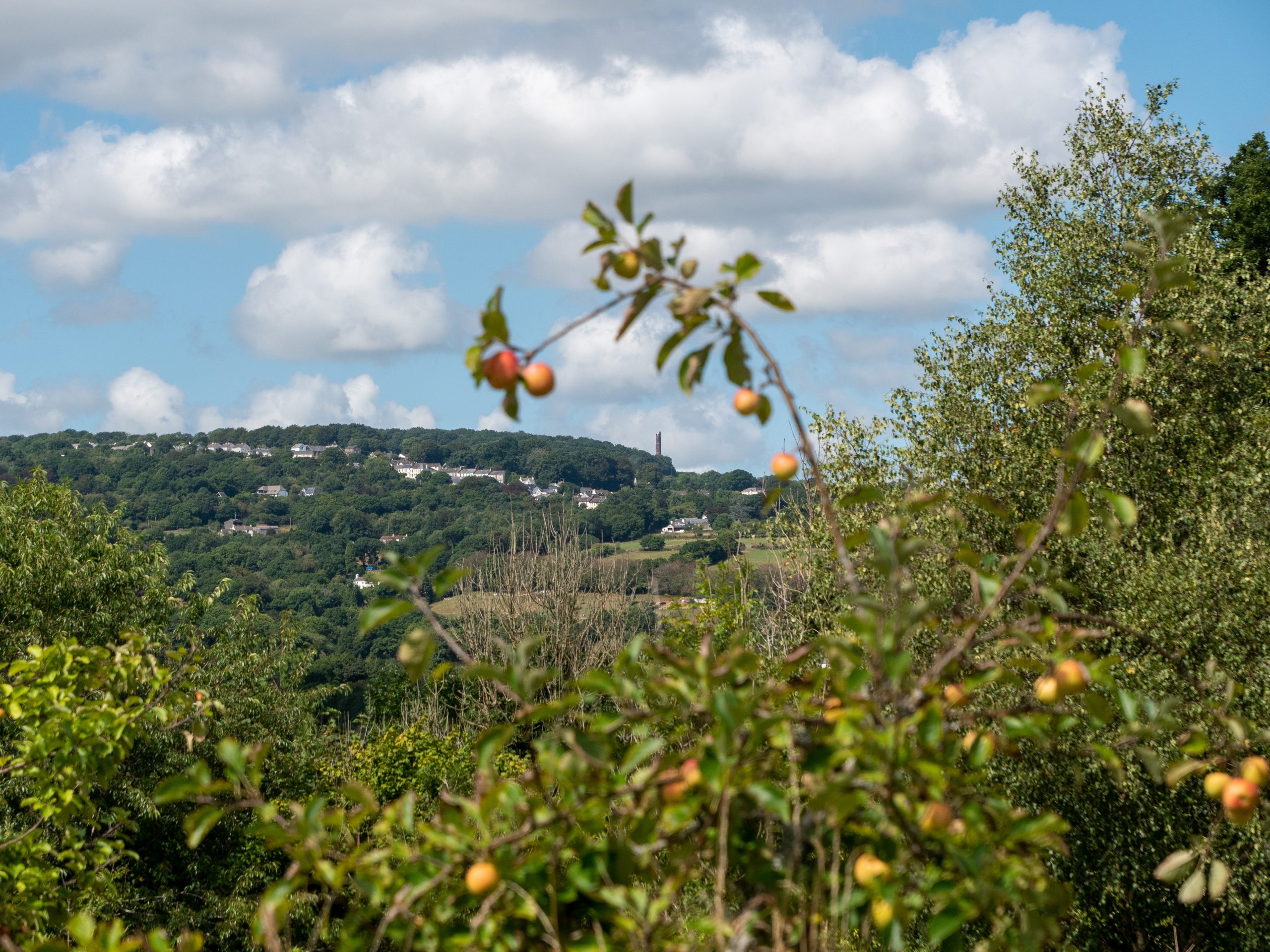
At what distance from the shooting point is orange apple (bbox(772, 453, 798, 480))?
2.03 meters

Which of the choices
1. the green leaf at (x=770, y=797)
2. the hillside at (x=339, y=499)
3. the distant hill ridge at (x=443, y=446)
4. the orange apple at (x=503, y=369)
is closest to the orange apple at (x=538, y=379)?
the orange apple at (x=503, y=369)

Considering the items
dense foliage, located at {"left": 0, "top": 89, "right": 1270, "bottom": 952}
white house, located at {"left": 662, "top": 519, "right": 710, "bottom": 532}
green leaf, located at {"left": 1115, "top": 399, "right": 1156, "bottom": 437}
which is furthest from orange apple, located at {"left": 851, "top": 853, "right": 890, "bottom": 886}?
white house, located at {"left": 662, "top": 519, "right": 710, "bottom": 532}

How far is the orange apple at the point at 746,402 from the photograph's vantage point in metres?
1.91

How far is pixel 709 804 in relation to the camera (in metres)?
1.67

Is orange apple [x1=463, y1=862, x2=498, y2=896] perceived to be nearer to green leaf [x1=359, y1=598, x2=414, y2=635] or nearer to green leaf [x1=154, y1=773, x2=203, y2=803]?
green leaf [x1=359, y1=598, x2=414, y2=635]

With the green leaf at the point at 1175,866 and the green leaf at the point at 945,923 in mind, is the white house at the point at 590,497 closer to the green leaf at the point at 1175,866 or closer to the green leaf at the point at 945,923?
the green leaf at the point at 1175,866

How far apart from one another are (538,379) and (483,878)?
2.73 ft

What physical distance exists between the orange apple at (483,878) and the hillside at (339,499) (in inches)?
1107

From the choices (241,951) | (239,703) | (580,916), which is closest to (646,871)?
(580,916)

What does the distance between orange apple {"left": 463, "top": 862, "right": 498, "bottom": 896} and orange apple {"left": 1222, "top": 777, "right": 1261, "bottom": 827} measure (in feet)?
4.30

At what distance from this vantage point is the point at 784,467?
2.06m

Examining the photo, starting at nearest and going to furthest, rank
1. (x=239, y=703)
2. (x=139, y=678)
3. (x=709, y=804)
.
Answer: (x=709, y=804) → (x=139, y=678) → (x=239, y=703)

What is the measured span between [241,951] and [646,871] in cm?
1349

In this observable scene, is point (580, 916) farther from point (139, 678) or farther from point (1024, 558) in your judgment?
point (139, 678)
